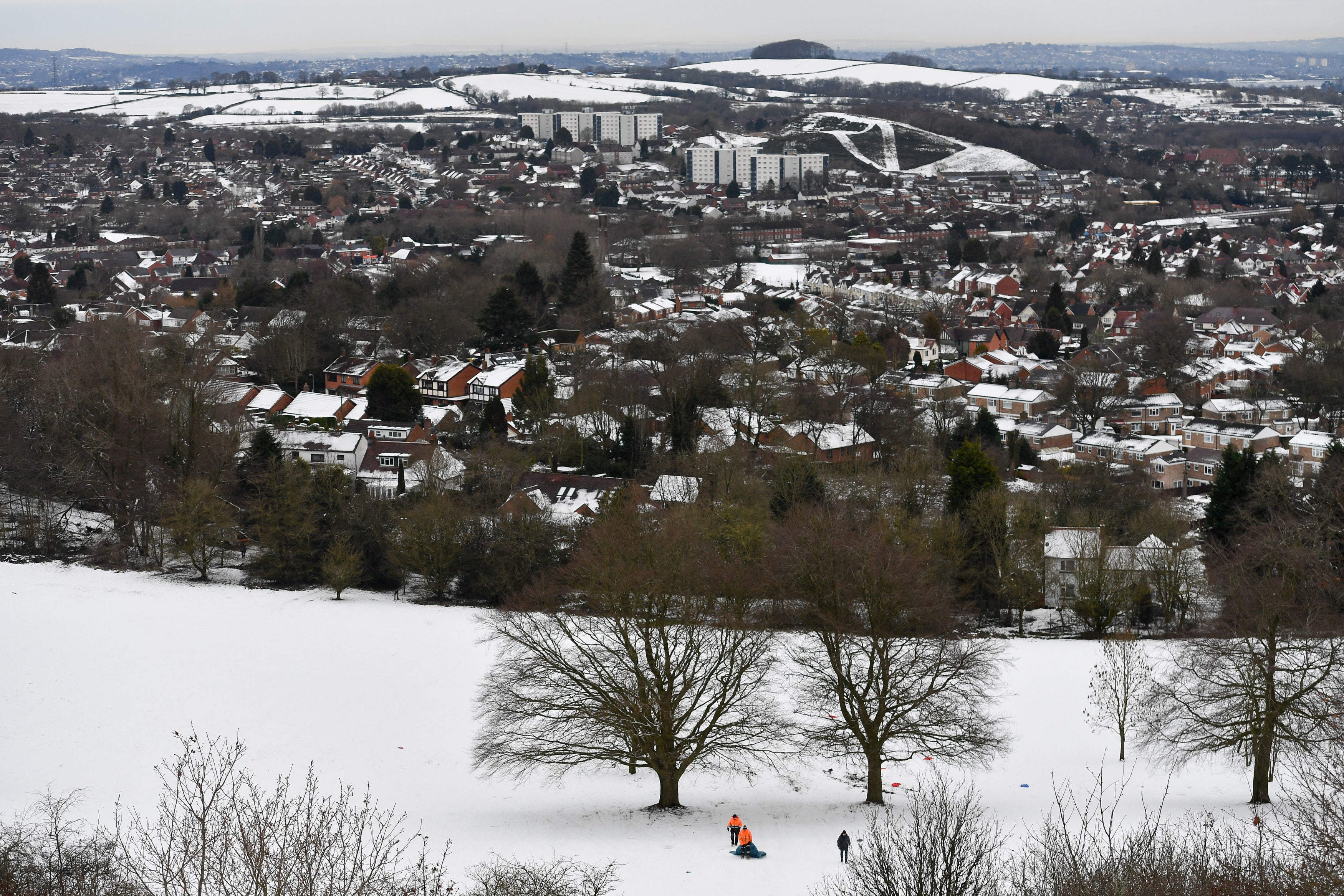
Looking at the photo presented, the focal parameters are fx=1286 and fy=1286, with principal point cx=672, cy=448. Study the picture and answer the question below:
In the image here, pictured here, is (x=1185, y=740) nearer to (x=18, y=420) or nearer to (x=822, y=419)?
(x=822, y=419)

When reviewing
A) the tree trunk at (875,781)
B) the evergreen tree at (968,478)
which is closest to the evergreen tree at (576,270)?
the evergreen tree at (968,478)

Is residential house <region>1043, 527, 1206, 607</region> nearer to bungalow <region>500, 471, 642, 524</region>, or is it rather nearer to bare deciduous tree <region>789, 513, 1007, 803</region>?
bare deciduous tree <region>789, 513, 1007, 803</region>

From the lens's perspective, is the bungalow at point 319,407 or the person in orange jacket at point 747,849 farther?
the bungalow at point 319,407

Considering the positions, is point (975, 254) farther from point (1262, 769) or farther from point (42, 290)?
point (1262, 769)

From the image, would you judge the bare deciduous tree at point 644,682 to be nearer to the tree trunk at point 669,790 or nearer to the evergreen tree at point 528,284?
the tree trunk at point 669,790

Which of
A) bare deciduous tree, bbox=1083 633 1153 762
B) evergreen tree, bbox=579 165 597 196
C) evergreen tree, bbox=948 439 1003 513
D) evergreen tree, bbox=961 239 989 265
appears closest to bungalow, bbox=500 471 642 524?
evergreen tree, bbox=948 439 1003 513

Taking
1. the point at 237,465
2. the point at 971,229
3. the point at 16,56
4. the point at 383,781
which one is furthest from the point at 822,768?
the point at 16,56

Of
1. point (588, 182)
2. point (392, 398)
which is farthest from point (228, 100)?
point (392, 398)
